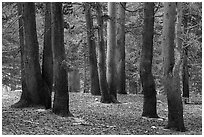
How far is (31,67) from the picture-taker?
1241cm

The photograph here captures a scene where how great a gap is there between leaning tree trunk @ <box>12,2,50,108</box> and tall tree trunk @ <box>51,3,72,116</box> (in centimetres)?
137

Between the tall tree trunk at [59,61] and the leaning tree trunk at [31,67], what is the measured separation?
4.51ft

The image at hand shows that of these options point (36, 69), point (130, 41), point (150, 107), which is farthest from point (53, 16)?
point (130, 41)

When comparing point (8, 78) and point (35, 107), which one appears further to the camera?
point (8, 78)

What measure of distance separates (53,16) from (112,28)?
256 inches

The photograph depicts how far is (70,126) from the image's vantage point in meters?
9.85

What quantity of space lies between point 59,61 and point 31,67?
1.93m

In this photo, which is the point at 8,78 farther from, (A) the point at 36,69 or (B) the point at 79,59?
(A) the point at 36,69

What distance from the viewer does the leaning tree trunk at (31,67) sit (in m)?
12.2

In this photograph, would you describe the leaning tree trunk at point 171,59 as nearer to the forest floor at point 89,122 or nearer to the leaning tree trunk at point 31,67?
the forest floor at point 89,122

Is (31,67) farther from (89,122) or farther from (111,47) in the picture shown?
(111,47)

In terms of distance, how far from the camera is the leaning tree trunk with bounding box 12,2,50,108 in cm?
1221

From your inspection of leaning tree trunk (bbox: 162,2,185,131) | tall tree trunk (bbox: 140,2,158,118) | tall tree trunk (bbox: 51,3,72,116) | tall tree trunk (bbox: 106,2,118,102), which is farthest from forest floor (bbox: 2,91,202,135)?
tall tree trunk (bbox: 106,2,118,102)

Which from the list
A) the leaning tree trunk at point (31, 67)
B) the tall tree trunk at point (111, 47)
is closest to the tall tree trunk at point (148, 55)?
the leaning tree trunk at point (31, 67)
